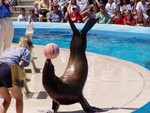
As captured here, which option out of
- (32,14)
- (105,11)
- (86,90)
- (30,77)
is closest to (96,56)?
(30,77)

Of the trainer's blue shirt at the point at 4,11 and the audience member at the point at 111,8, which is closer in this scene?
the trainer's blue shirt at the point at 4,11

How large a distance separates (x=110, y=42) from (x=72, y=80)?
8423 mm

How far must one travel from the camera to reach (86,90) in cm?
768

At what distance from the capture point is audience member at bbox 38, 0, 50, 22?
18484 mm

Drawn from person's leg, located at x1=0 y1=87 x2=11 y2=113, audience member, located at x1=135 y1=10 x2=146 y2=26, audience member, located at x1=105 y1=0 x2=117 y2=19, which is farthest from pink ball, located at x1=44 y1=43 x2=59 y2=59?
audience member, located at x1=105 y1=0 x2=117 y2=19

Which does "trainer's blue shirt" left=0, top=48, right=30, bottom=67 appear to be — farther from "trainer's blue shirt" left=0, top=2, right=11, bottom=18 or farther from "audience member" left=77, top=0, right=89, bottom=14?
"audience member" left=77, top=0, right=89, bottom=14

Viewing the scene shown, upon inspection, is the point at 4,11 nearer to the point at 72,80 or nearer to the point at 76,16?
the point at 72,80

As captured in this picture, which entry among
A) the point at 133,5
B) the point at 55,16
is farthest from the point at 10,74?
the point at 133,5

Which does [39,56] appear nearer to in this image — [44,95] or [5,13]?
[5,13]

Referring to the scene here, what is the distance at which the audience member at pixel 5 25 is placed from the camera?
8.47m

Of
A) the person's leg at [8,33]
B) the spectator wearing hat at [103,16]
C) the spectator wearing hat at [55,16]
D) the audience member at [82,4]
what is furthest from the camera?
the audience member at [82,4]

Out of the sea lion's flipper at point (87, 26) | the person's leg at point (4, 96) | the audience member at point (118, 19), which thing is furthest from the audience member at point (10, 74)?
the audience member at point (118, 19)

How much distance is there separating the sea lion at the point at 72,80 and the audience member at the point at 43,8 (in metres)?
11.9

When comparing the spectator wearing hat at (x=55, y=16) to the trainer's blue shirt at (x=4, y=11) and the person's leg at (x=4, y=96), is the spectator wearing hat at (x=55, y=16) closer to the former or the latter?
the trainer's blue shirt at (x=4, y=11)
